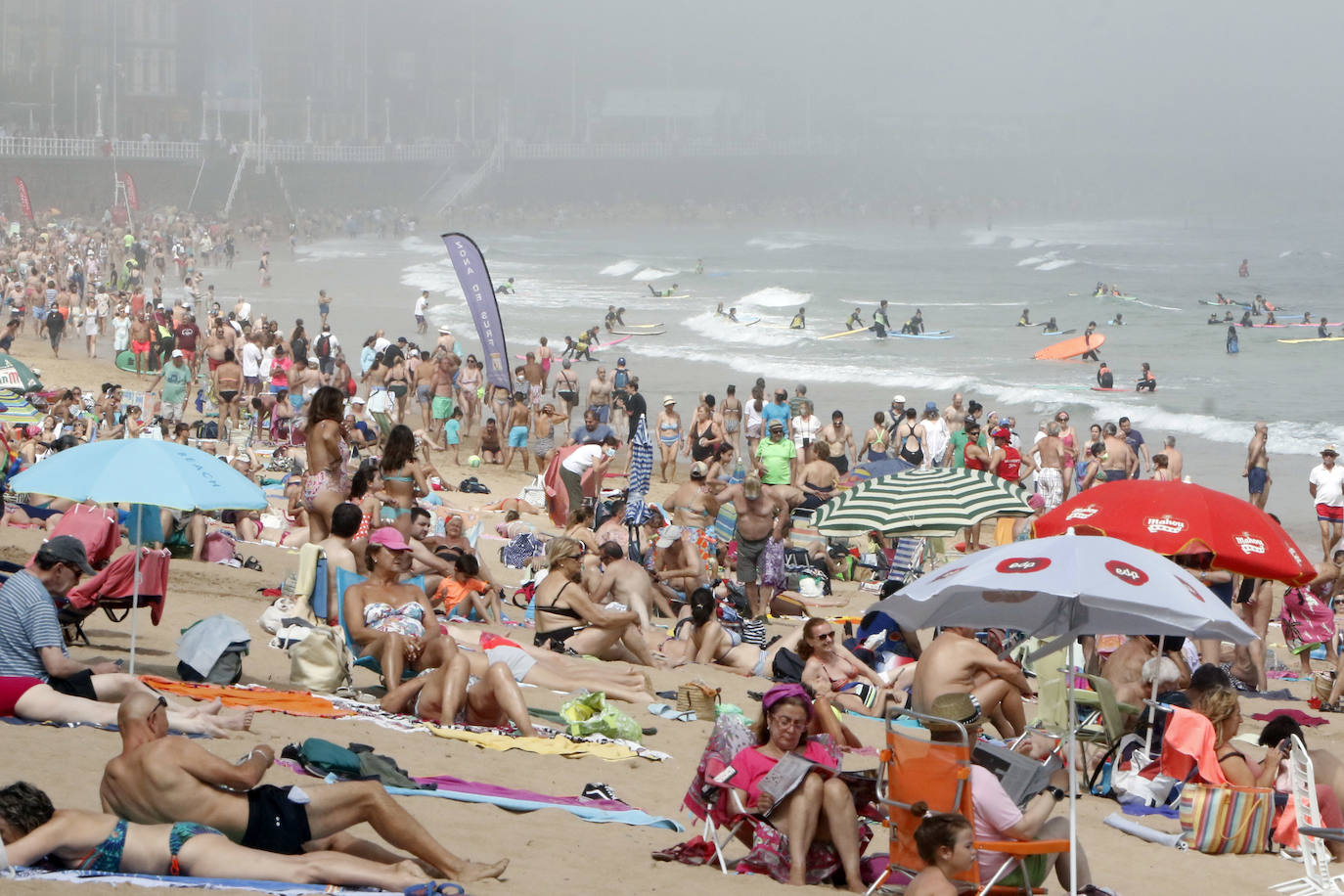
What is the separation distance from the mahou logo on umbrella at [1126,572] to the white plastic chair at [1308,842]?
1081 millimetres

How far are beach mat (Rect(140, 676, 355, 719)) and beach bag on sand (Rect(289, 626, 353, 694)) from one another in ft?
0.94

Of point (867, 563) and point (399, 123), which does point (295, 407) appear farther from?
point (399, 123)

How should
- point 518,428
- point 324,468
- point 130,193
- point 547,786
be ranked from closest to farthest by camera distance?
1. point 547,786
2. point 324,468
3. point 518,428
4. point 130,193

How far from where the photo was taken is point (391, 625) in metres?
6.59

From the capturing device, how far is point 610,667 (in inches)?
308

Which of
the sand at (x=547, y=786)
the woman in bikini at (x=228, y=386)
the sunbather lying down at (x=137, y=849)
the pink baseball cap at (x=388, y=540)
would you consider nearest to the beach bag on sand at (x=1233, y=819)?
the sand at (x=547, y=786)

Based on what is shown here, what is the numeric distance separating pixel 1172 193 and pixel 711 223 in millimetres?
58770

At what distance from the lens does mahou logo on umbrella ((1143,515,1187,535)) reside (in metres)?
6.91

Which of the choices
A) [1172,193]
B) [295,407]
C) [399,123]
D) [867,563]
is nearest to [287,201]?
[399,123]

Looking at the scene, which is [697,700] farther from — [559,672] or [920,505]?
[920,505]

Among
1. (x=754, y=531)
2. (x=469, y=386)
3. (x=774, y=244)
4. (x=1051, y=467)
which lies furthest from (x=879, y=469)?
(x=774, y=244)

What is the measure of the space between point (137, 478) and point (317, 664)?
1228mm

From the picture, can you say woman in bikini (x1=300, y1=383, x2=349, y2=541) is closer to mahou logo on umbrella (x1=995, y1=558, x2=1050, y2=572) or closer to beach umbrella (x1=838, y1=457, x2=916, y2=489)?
mahou logo on umbrella (x1=995, y1=558, x2=1050, y2=572)

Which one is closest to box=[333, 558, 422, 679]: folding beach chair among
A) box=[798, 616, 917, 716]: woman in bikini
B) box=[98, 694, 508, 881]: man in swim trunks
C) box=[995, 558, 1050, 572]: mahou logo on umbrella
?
box=[798, 616, 917, 716]: woman in bikini
